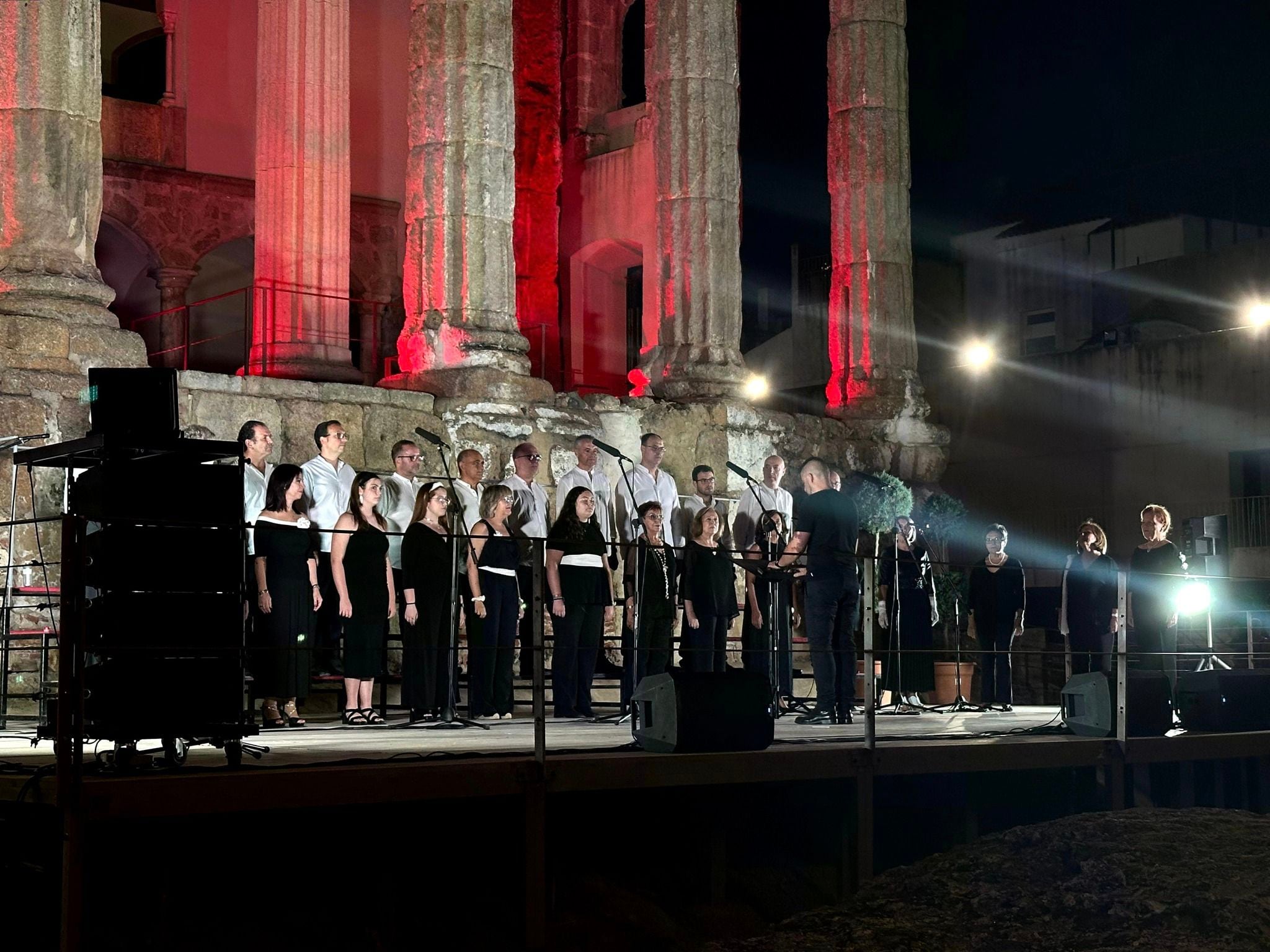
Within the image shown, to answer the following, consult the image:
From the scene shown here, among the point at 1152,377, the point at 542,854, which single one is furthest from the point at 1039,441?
the point at 542,854

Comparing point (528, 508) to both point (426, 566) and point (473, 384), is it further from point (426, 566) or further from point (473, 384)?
point (473, 384)

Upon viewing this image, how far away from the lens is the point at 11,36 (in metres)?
13.5

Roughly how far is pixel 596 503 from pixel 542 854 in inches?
228

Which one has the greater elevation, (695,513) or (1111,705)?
(695,513)

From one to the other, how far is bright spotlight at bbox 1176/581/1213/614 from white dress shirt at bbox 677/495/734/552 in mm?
3562

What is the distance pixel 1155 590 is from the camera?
12492mm

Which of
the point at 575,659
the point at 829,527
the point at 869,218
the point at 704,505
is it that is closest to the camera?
the point at 829,527

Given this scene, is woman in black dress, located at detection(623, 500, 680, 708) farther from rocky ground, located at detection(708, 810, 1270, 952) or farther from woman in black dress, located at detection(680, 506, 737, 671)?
rocky ground, located at detection(708, 810, 1270, 952)

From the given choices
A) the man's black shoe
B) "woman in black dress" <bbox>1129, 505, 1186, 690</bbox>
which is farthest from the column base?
"woman in black dress" <bbox>1129, 505, 1186, 690</bbox>

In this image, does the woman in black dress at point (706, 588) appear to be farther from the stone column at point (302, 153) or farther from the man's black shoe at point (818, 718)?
the stone column at point (302, 153)

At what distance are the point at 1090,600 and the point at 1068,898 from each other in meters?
4.13

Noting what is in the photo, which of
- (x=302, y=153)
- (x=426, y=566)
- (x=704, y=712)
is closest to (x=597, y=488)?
(x=426, y=566)

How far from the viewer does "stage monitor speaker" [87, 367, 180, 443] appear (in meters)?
7.77

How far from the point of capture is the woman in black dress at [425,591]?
11.0 m
